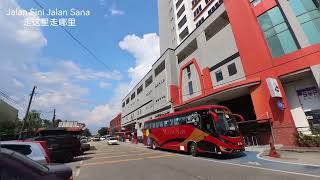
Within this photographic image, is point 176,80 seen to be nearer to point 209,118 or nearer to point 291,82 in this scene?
point 291,82

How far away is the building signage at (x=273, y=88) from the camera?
19.3 meters

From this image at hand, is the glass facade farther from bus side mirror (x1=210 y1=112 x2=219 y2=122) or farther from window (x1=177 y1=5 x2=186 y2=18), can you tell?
window (x1=177 y1=5 x2=186 y2=18)

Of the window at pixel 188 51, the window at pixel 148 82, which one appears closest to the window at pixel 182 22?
the window at pixel 188 51

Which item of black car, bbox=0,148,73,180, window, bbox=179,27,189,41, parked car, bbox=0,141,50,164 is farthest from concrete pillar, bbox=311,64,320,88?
window, bbox=179,27,189,41

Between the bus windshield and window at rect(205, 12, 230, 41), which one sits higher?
window at rect(205, 12, 230, 41)

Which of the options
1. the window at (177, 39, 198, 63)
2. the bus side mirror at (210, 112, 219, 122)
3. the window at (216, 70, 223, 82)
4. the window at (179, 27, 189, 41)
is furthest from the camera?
the window at (179, 27, 189, 41)

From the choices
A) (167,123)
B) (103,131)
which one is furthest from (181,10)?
(103,131)

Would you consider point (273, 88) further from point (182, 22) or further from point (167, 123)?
point (182, 22)

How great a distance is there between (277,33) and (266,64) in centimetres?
301

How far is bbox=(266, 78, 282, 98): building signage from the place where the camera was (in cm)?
1931

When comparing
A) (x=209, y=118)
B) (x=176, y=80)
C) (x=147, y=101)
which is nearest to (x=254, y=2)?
(x=209, y=118)

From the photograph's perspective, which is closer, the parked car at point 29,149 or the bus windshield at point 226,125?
the parked car at point 29,149

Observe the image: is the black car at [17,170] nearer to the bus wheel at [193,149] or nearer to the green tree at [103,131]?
the bus wheel at [193,149]

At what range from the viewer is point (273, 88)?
19.4 metres
